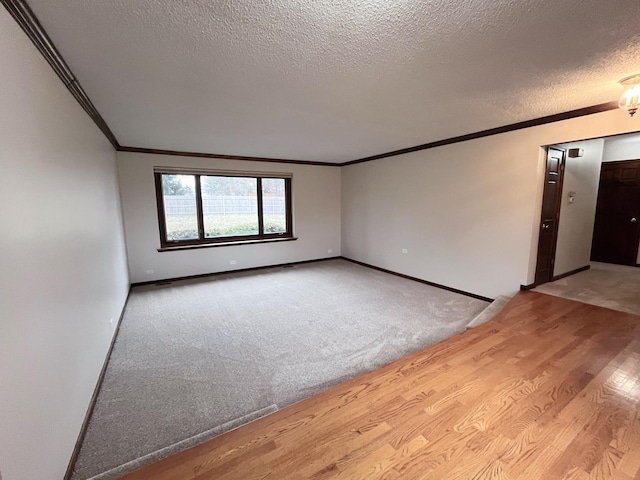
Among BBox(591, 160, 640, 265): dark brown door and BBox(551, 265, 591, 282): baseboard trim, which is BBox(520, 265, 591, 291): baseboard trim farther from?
BBox(591, 160, 640, 265): dark brown door

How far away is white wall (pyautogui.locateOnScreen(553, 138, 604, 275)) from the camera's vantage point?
4.00m

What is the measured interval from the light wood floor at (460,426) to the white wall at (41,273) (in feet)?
1.71

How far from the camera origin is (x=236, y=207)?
224 inches

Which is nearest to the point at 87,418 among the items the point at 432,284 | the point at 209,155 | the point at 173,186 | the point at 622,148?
the point at 173,186

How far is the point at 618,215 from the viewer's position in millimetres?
5203

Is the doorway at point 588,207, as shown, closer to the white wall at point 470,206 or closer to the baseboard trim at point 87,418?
the white wall at point 470,206

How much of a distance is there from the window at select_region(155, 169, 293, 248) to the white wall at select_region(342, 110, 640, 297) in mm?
2098

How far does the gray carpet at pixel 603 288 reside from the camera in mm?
3252

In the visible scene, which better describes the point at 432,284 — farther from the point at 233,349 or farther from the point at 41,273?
the point at 41,273

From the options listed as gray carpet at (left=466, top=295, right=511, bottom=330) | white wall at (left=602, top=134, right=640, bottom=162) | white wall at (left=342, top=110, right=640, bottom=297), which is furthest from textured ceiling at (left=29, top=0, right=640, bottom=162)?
white wall at (left=602, top=134, right=640, bottom=162)

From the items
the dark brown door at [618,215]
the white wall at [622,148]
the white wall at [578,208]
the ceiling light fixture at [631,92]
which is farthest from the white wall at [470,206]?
the dark brown door at [618,215]

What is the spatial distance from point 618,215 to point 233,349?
7160mm

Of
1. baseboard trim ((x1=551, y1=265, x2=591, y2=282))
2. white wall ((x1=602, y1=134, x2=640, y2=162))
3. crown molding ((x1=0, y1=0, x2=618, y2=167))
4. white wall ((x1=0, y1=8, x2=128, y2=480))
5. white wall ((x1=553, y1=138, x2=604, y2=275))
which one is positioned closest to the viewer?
white wall ((x1=0, y1=8, x2=128, y2=480))

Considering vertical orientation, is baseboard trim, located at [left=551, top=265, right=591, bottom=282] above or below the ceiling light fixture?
below
